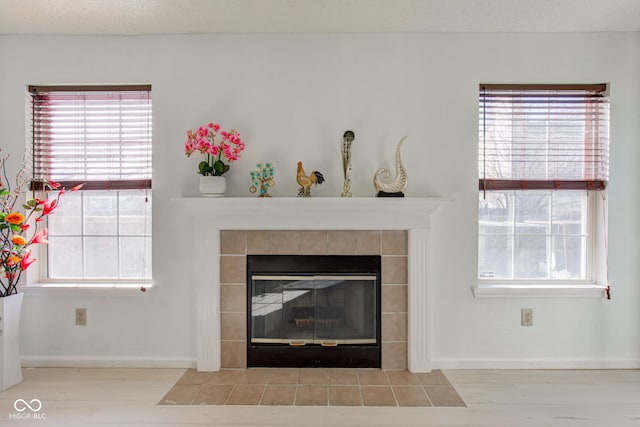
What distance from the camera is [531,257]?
3.22 meters

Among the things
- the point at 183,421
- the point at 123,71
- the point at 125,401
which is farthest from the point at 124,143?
the point at 183,421

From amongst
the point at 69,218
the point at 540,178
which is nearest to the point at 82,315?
the point at 69,218

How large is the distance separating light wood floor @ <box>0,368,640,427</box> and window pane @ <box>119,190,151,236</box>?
99 centimetres

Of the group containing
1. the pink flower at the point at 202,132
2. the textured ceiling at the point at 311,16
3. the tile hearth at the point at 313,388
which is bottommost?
the tile hearth at the point at 313,388

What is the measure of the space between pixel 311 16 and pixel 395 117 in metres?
0.86

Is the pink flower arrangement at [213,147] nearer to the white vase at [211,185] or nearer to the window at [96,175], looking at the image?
the white vase at [211,185]

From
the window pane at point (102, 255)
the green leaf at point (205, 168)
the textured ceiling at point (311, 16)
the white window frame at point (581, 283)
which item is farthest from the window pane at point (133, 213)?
the white window frame at point (581, 283)

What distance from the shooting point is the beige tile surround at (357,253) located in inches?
121

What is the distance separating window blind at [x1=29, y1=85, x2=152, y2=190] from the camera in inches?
125

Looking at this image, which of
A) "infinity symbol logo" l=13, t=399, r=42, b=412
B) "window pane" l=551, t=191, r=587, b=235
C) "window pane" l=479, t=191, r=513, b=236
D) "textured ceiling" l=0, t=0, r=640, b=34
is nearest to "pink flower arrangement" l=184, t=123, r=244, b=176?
"textured ceiling" l=0, t=0, r=640, b=34

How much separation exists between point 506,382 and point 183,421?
78.0 inches

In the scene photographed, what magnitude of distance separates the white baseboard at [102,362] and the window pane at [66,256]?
58 cm

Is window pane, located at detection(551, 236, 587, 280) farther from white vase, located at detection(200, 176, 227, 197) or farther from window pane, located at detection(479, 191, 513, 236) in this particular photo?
white vase, located at detection(200, 176, 227, 197)

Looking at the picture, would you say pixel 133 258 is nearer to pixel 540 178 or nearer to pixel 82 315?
pixel 82 315
